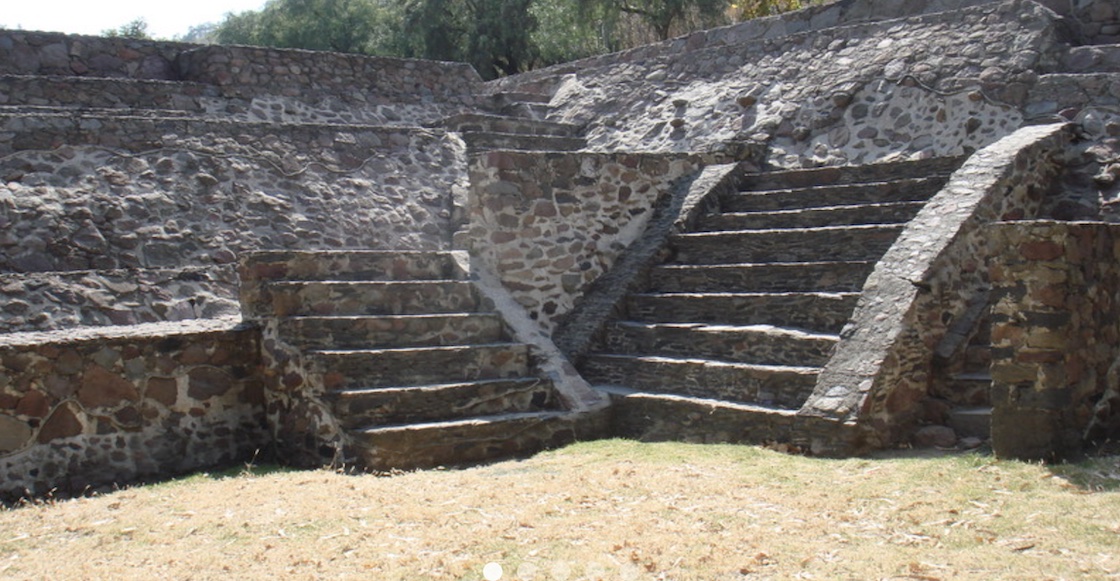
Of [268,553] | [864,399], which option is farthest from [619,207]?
[268,553]

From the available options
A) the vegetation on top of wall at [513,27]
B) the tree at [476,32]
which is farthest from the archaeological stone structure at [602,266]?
the tree at [476,32]

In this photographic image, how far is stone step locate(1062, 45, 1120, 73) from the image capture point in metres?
8.14

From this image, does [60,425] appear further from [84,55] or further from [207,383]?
[84,55]

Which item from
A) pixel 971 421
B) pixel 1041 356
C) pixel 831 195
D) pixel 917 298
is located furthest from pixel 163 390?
pixel 831 195

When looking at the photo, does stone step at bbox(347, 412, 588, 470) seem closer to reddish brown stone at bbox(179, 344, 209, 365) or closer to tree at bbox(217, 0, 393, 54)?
reddish brown stone at bbox(179, 344, 209, 365)

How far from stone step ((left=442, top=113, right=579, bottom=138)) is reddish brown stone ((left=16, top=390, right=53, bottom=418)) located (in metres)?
5.51

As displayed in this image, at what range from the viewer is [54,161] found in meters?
8.27

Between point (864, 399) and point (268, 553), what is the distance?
3.25m

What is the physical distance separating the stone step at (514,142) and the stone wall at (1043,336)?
5.48 m

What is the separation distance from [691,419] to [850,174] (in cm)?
282

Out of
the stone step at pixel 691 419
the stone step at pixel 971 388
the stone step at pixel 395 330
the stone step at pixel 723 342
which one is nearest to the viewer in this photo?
the stone step at pixel 971 388

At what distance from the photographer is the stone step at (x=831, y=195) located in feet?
25.9

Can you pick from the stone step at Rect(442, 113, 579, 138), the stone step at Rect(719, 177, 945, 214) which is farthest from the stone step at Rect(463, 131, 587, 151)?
the stone step at Rect(719, 177, 945, 214)

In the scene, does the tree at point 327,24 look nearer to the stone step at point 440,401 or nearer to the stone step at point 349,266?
the stone step at point 349,266
